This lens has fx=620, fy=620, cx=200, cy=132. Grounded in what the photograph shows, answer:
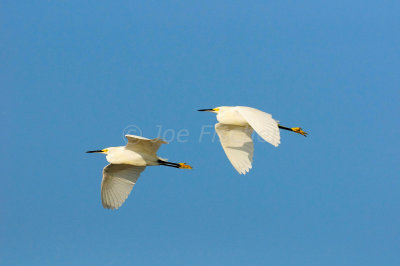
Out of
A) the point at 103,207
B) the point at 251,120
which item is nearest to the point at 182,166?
the point at 103,207

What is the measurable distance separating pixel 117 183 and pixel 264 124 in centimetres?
468

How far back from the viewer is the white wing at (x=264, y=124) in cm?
1130

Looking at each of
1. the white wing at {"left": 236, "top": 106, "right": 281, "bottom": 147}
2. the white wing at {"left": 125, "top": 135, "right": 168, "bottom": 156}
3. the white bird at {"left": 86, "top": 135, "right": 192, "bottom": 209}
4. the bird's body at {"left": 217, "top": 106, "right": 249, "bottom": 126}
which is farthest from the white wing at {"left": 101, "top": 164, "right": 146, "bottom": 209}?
the white wing at {"left": 236, "top": 106, "right": 281, "bottom": 147}

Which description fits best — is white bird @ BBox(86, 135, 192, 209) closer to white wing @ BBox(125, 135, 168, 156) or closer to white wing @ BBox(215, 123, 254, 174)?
white wing @ BBox(125, 135, 168, 156)

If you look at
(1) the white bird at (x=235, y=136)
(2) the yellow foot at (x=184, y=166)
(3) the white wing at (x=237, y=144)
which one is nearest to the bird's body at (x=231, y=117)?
(1) the white bird at (x=235, y=136)

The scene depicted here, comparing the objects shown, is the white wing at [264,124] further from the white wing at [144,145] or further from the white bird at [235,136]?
the white wing at [144,145]

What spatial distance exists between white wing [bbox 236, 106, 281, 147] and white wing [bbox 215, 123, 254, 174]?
1831 mm

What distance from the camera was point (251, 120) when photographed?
12.0m

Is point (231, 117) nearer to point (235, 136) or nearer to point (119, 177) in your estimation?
point (235, 136)

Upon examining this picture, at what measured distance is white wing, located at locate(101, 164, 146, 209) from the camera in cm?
1482

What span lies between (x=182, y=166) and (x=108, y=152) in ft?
6.10

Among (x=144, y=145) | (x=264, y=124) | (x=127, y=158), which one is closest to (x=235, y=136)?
(x=144, y=145)

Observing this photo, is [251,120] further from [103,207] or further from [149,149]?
[103,207]

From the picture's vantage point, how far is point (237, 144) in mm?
14820
